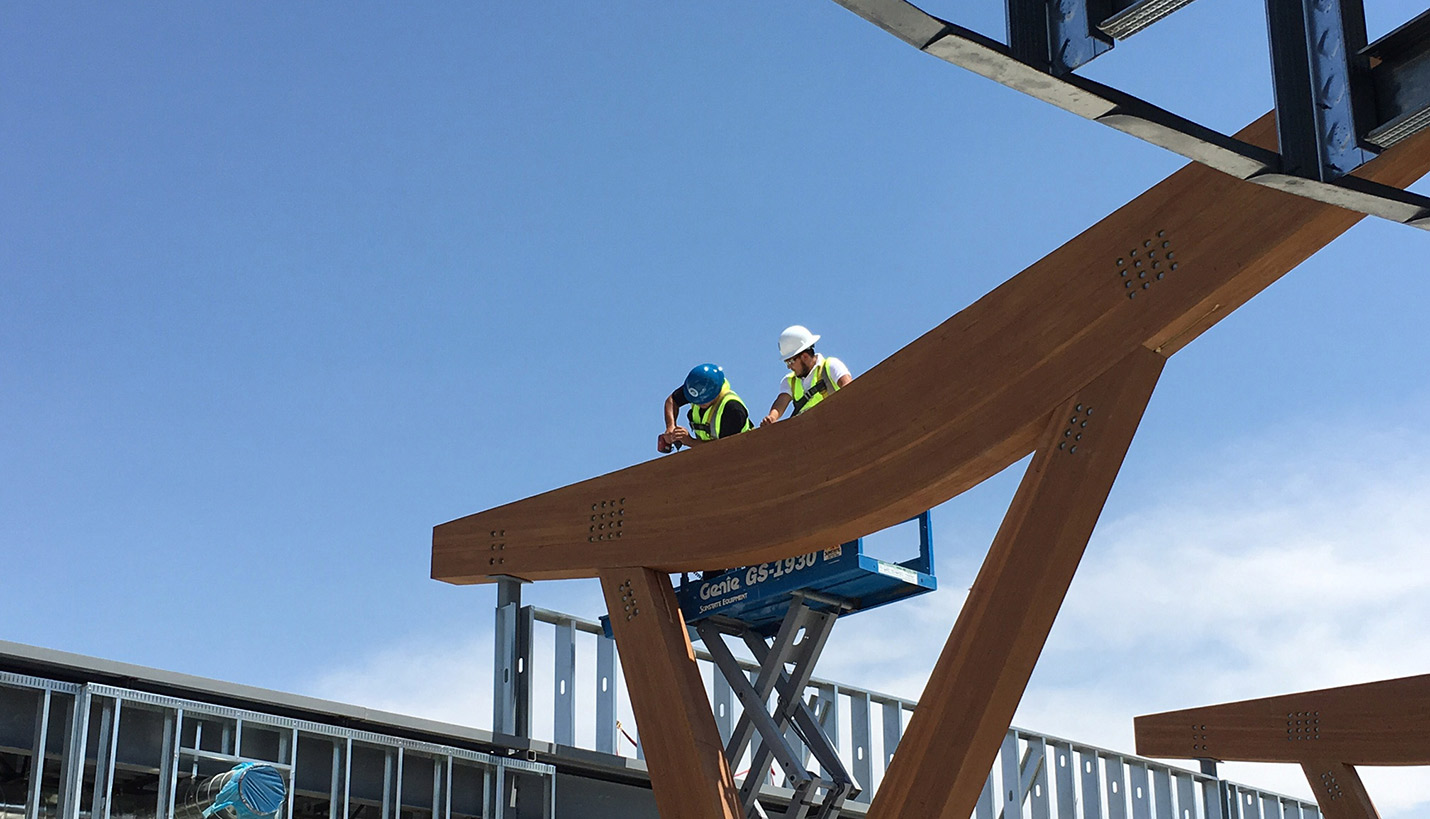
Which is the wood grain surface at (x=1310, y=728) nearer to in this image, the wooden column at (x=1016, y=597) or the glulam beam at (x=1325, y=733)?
the glulam beam at (x=1325, y=733)

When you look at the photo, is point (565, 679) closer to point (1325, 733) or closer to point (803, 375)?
point (803, 375)

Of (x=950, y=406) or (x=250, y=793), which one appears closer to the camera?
(x=250, y=793)

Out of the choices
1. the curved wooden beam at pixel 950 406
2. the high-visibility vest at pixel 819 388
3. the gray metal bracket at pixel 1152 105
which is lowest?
the gray metal bracket at pixel 1152 105

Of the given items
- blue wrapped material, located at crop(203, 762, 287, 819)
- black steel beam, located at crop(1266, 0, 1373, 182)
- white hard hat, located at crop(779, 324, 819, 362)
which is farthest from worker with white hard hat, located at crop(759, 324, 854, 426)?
black steel beam, located at crop(1266, 0, 1373, 182)

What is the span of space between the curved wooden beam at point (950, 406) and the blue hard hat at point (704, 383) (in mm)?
848

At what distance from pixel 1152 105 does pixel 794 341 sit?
1085 cm

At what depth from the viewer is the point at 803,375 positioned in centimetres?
1698

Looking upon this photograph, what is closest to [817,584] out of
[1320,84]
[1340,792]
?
[1320,84]

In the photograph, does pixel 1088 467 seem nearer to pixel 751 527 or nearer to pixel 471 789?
pixel 751 527

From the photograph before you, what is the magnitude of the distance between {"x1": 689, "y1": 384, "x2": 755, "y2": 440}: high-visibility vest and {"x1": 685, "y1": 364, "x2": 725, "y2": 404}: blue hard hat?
18 cm

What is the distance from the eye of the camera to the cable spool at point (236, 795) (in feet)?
43.7

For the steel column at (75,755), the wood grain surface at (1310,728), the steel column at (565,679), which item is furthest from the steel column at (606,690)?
the wood grain surface at (1310,728)

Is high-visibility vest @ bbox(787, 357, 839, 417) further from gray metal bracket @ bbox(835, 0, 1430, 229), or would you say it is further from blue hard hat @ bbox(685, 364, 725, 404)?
gray metal bracket @ bbox(835, 0, 1430, 229)

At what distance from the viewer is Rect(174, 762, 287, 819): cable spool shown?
43.7ft
